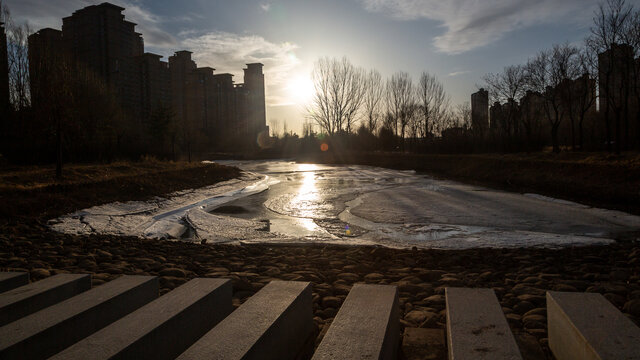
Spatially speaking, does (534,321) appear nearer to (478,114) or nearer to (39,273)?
(39,273)

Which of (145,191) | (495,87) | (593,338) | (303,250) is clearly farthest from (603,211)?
(495,87)

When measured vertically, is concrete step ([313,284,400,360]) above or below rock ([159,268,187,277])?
above

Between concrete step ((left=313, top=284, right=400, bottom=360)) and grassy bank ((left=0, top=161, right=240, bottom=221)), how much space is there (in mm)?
7978

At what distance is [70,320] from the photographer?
1775mm

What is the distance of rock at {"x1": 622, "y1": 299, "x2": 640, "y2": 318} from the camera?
10.00 ft

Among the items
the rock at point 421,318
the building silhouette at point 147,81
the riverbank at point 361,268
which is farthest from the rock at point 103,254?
the building silhouette at point 147,81

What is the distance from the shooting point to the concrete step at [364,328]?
1498 millimetres

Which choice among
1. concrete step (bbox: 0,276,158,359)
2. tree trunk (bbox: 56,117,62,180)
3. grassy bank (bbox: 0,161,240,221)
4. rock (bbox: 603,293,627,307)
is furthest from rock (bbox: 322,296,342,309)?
tree trunk (bbox: 56,117,62,180)

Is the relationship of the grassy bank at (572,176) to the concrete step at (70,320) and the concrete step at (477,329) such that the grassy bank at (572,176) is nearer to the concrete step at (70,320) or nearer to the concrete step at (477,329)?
the concrete step at (477,329)

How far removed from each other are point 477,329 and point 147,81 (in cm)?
A: 6440

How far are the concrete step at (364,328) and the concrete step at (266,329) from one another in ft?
0.72

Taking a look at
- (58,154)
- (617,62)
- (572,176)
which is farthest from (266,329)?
(617,62)

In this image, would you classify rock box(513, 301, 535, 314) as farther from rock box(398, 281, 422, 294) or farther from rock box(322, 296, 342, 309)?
rock box(322, 296, 342, 309)

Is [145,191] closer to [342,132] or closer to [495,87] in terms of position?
[495,87]
